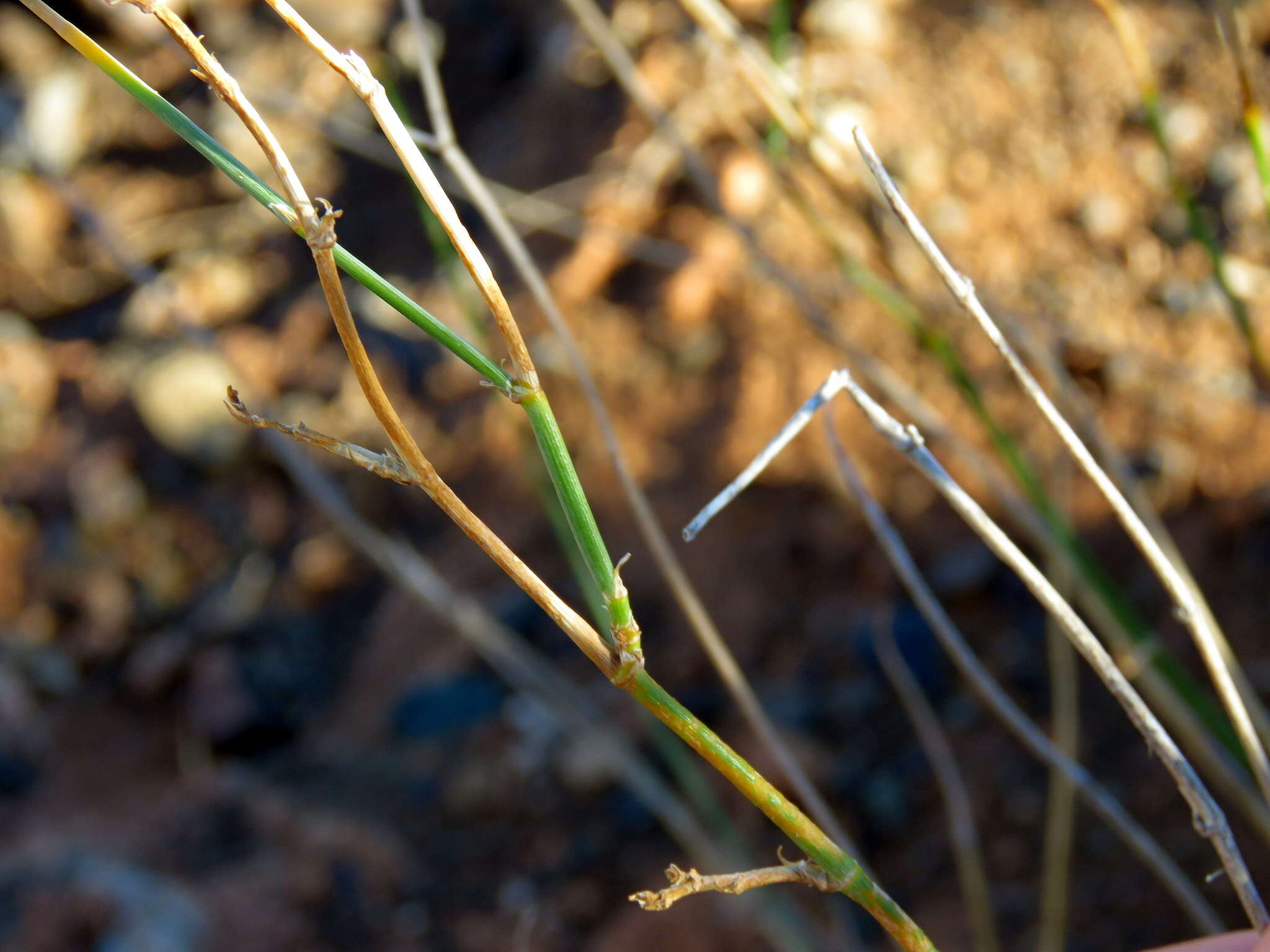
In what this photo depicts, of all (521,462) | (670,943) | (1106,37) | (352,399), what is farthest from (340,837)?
(1106,37)

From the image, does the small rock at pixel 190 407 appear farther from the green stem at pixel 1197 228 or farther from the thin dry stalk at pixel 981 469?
the green stem at pixel 1197 228

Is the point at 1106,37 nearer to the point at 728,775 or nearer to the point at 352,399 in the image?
the point at 352,399

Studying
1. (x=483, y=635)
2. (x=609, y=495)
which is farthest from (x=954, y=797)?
(x=609, y=495)

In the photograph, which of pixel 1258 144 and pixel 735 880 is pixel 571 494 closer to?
pixel 735 880

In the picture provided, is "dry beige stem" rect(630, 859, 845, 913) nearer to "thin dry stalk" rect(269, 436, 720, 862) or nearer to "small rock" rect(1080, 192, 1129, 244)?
"thin dry stalk" rect(269, 436, 720, 862)

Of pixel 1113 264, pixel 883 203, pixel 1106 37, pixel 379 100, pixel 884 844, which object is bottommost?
pixel 884 844

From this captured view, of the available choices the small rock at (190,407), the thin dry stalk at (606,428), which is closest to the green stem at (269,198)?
the thin dry stalk at (606,428)

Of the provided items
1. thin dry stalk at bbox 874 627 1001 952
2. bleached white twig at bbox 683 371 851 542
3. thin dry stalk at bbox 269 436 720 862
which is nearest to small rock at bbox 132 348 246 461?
thin dry stalk at bbox 269 436 720 862
